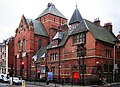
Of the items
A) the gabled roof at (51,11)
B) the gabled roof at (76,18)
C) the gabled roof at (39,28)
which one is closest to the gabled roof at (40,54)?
the gabled roof at (39,28)

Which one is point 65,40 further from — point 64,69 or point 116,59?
point 116,59

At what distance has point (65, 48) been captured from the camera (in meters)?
52.0

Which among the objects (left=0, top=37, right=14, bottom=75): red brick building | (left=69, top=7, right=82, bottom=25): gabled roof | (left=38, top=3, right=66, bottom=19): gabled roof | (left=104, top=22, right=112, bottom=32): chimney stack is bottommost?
(left=0, top=37, right=14, bottom=75): red brick building

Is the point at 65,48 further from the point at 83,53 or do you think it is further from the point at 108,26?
the point at 108,26

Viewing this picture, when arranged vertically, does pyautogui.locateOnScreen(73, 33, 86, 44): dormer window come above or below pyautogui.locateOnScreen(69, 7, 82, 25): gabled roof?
below

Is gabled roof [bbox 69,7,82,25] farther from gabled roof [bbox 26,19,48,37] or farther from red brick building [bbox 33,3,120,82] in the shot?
gabled roof [bbox 26,19,48,37]

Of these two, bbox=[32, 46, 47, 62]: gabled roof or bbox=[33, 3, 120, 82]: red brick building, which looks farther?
bbox=[32, 46, 47, 62]: gabled roof

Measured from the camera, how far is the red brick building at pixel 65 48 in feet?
149

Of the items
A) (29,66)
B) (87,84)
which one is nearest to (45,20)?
(29,66)

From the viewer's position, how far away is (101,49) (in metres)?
46.3

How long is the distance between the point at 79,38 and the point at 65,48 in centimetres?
529

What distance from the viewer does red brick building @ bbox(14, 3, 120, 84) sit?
45.5 meters

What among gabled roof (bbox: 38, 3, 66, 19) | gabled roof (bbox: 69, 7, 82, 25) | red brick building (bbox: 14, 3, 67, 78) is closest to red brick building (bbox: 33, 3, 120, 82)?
gabled roof (bbox: 69, 7, 82, 25)

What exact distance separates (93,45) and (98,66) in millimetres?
4332
